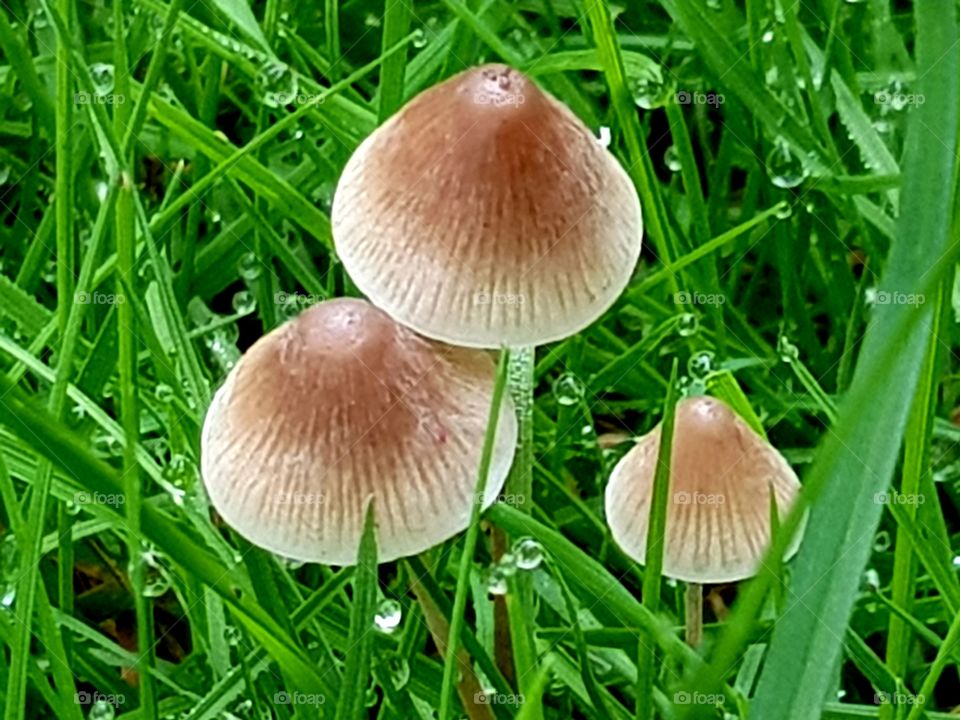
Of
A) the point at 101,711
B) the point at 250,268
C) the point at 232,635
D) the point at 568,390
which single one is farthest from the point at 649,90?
the point at 101,711

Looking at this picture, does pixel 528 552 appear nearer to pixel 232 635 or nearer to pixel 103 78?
pixel 232 635

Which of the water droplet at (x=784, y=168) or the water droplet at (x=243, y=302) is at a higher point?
the water droplet at (x=784, y=168)

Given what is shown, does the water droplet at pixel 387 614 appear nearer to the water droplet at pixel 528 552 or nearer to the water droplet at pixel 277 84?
the water droplet at pixel 528 552

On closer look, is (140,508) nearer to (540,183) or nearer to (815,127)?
(540,183)

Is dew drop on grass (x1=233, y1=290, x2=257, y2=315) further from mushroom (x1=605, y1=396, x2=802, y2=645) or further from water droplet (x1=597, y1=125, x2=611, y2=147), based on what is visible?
mushroom (x1=605, y1=396, x2=802, y2=645)

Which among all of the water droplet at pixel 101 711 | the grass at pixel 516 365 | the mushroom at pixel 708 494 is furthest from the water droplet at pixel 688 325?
the water droplet at pixel 101 711

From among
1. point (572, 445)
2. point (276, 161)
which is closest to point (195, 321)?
point (276, 161)
